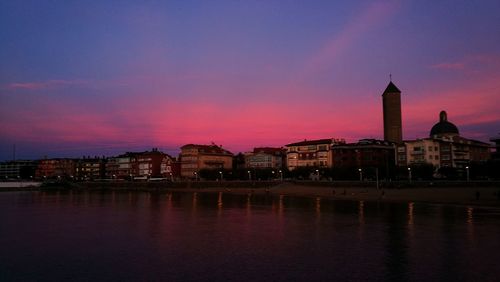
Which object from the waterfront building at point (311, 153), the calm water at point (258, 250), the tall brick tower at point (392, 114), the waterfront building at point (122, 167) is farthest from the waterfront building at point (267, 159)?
the calm water at point (258, 250)

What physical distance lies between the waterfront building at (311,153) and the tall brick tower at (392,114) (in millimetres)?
14035

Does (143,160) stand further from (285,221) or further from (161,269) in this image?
(161,269)

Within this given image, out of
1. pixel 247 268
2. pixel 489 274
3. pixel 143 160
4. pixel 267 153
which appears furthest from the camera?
pixel 143 160

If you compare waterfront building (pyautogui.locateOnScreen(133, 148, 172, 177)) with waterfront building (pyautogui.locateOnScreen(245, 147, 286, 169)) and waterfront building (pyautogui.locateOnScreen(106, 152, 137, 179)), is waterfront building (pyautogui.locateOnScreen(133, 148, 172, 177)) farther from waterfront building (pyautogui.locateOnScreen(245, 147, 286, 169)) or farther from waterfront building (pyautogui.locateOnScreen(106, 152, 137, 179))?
waterfront building (pyautogui.locateOnScreen(245, 147, 286, 169))

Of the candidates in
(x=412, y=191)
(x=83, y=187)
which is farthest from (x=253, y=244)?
(x=83, y=187)

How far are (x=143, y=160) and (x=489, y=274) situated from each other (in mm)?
161466

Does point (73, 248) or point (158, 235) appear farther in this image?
point (158, 235)

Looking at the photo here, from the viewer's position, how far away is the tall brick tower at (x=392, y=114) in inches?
5143

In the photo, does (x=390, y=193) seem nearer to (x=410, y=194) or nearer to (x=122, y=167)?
(x=410, y=194)

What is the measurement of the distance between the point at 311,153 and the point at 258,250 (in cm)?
10175

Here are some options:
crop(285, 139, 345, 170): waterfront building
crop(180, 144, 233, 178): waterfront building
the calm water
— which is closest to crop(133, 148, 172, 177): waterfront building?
crop(180, 144, 233, 178): waterfront building

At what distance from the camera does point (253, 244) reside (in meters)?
27.7

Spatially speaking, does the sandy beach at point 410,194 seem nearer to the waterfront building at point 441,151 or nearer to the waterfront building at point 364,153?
the waterfront building at point 364,153

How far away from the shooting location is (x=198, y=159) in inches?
5856
